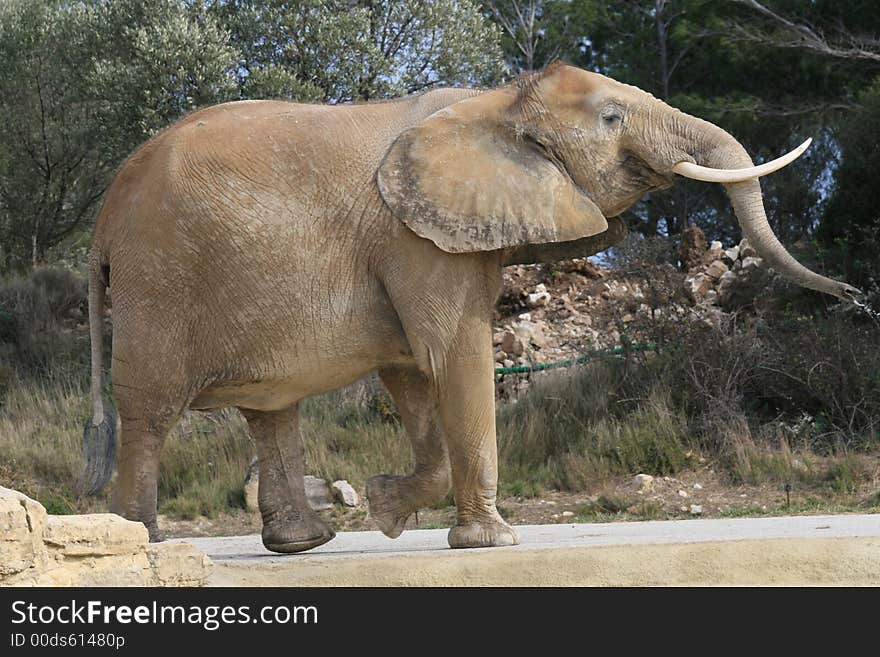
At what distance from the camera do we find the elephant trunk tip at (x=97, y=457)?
1534 centimetres

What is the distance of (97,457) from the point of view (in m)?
15.5

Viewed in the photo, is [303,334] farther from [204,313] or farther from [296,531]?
[296,531]

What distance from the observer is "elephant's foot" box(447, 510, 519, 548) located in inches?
325

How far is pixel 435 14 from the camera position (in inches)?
854

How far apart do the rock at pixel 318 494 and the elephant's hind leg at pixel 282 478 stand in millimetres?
4867

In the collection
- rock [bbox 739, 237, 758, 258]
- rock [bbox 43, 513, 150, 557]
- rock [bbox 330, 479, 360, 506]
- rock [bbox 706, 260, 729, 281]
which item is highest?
rock [bbox 739, 237, 758, 258]

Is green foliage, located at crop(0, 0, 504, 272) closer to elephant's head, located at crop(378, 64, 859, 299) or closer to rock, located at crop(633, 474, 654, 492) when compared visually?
rock, located at crop(633, 474, 654, 492)

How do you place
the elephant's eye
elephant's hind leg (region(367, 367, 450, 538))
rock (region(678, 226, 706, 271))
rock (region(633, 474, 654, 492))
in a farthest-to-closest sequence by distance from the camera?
rock (region(678, 226, 706, 271)) < rock (region(633, 474, 654, 492)) < elephant's hind leg (region(367, 367, 450, 538)) < the elephant's eye

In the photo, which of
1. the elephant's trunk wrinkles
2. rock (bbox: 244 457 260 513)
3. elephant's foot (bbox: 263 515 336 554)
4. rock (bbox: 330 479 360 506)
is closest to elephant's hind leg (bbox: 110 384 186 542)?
elephant's foot (bbox: 263 515 336 554)

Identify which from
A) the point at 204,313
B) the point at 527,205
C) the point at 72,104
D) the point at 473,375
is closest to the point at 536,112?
the point at 527,205

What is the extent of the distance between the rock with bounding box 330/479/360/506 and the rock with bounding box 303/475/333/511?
0.09 metres

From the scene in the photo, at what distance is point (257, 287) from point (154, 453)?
1.18 m

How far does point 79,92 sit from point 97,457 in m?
8.76

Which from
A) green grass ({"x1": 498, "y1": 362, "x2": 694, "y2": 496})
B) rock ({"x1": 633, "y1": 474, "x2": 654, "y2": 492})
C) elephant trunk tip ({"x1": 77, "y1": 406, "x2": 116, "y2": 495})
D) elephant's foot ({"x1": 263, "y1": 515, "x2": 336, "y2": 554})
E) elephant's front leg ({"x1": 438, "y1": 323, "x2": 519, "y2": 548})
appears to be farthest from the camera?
elephant trunk tip ({"x1": 77, "y1": 406, "x2": 116, "y2": 495})
